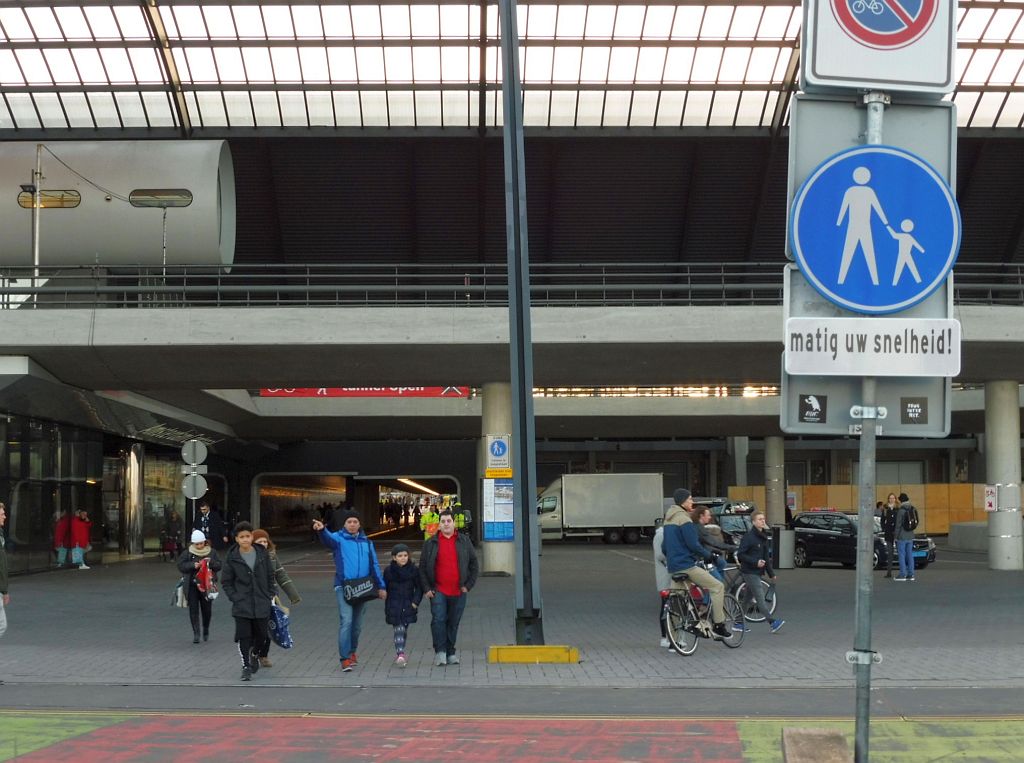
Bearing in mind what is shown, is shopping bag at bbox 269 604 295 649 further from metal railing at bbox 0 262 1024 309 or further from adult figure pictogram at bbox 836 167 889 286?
metal railing at bbox 0 262 1024 309

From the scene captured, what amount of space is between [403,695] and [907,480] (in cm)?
5804

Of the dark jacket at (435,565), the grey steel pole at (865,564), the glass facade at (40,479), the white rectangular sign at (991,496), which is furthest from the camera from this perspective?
the white rectangular sign at (991,496)

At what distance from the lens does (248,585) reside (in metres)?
12.1

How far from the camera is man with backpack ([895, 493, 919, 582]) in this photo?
25.3 meters

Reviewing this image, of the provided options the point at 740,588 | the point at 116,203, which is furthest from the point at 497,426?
the point at 740,588

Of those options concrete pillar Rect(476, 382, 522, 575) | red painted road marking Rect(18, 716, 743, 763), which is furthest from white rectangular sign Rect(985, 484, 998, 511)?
red painted road marking Rect(18, 716, 743, 763)

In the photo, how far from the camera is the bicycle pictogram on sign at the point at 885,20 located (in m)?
4.44

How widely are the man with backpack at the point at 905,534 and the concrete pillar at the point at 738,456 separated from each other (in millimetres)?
33550

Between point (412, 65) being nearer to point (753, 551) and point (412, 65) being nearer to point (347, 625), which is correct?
point (753, 551)

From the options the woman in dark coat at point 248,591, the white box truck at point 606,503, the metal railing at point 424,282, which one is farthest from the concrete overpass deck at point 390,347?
the white box truck at point 606,503

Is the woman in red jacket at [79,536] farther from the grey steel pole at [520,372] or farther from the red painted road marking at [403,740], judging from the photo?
the red painted road marking at [403,740]

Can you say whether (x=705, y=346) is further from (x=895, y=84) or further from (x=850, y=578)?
(x=895, y=84)

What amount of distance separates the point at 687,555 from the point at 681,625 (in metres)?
0.80

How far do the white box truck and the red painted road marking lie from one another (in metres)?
39.4
